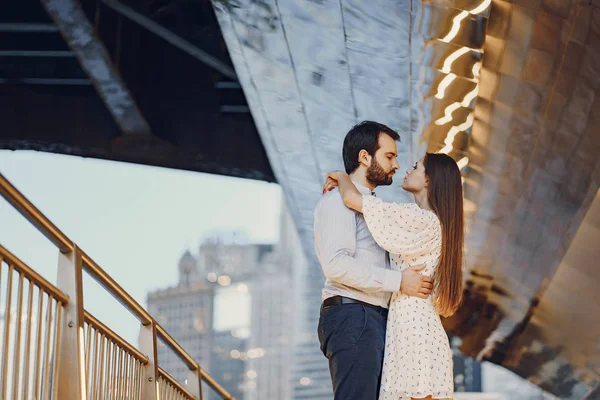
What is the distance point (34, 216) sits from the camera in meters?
3.98

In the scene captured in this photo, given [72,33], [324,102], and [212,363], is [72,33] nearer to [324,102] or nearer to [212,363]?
[324,102]

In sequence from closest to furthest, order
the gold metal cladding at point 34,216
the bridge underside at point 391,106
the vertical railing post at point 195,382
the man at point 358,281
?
the gold metal cladding at point 34,216 → the man at point 358,281 → the bridge underside at point 391,106 → the vertical railing post at point 195,382

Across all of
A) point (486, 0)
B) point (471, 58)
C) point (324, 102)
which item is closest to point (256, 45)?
point (324, 102)

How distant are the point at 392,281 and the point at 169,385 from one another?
3683mm

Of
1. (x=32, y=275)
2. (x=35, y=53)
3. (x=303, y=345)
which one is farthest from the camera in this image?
(x=303, y=345)

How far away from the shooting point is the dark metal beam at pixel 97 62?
42.9 ft

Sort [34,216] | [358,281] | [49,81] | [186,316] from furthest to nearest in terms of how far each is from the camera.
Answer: [186,316] → [49,81] → [358,281] → [34,216]

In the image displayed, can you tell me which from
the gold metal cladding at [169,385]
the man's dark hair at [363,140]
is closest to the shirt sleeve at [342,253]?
the man's dark hair at [363,140]

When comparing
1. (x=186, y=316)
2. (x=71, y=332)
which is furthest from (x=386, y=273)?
(x=186, y=316)

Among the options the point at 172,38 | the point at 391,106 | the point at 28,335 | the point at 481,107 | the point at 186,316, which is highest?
the point at 186,316

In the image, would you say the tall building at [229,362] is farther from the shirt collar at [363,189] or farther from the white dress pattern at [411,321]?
the white dress pattern at [411,321]

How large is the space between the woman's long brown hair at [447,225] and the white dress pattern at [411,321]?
0.15 feet

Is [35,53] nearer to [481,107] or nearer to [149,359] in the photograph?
[481,107]

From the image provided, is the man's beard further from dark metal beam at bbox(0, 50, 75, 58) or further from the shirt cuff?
dark metal beam at bbox(0, 50, 75, 58)
